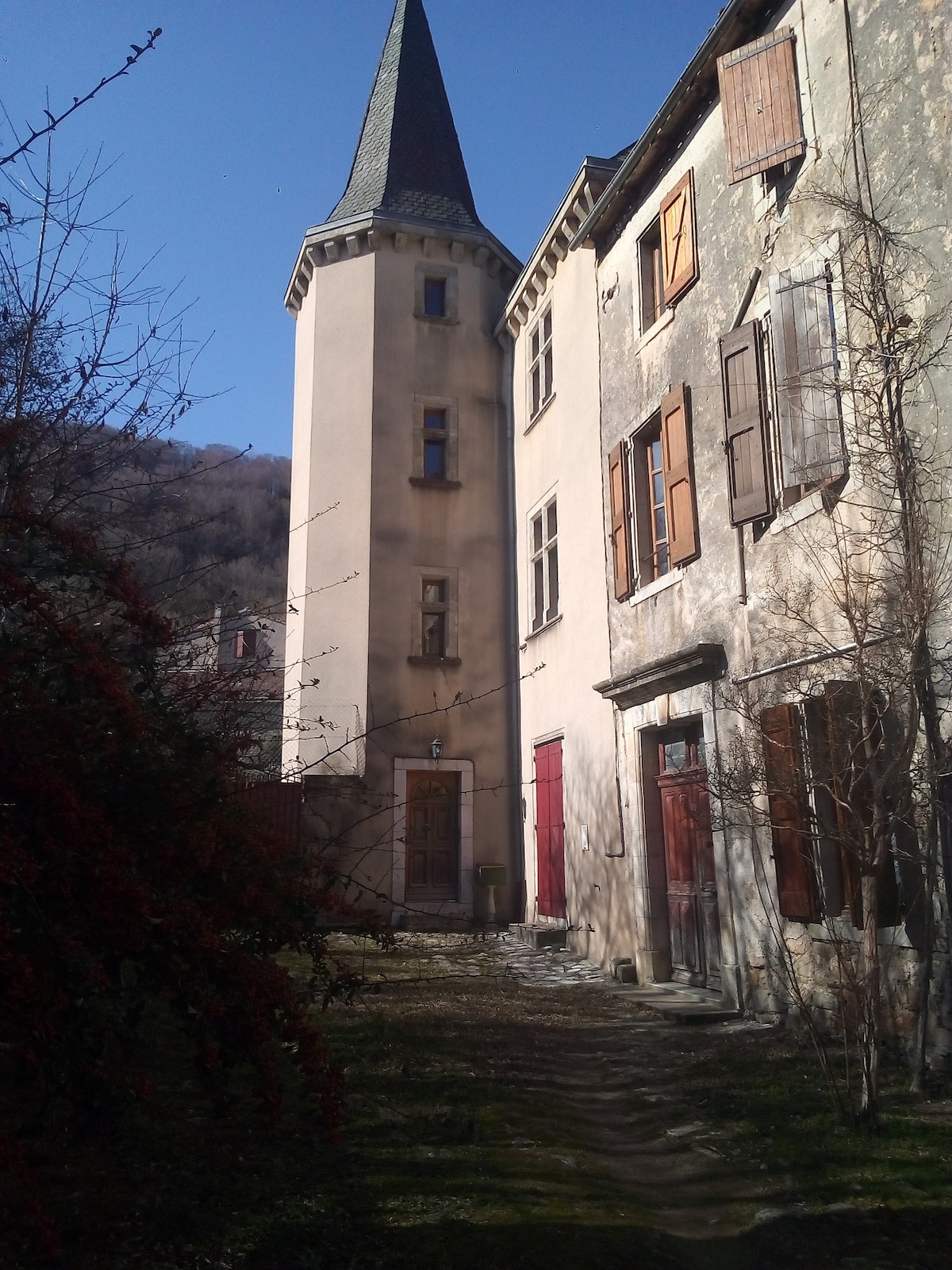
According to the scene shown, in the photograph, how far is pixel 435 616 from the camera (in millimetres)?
15016

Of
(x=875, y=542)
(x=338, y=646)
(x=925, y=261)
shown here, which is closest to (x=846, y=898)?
(x=875, y=542)

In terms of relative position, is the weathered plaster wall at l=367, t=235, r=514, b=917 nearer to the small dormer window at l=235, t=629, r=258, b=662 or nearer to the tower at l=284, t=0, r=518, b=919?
the tower at l=284, t=0, r=518, b=919

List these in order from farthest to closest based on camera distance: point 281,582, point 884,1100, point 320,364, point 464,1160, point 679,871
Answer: point 281,582 < point 320,364 < point 679,871 < point 884,1100 < point 464,1160

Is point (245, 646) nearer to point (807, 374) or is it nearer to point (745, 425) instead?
point (745, 425)

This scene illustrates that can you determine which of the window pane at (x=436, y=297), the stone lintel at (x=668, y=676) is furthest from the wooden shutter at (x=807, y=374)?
the window pane at (x=436, y=297)

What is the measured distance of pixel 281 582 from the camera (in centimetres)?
1666

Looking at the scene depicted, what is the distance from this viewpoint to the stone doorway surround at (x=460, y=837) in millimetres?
13766

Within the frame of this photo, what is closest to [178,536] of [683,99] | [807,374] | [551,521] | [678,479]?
[807,374]

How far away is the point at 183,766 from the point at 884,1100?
3769 mm

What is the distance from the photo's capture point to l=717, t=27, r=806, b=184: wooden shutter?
7.44 m

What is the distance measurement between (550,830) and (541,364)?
6.30 m

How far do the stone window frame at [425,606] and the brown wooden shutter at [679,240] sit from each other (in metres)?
6.32

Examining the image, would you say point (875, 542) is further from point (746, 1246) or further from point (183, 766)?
point (183, 766)

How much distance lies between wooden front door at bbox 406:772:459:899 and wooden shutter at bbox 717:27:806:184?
29.2 feet
